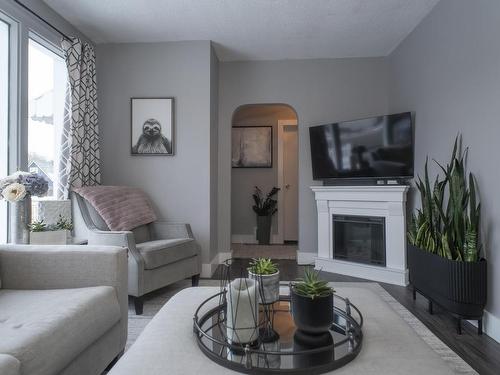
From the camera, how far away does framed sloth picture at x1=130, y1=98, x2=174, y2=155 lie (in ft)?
10.7

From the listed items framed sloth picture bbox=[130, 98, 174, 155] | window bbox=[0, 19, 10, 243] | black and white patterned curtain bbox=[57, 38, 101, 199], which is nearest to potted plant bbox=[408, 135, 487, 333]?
framed sloth picture bbox=[130, 98, 174, 155]

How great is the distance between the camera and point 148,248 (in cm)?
238

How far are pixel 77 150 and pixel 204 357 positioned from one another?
266 centimetres

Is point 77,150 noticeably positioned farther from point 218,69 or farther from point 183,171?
point 218,69

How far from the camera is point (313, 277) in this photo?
3.48 feet

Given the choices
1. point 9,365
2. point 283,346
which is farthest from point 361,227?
point 9,365

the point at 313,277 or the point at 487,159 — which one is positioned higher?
the point at 487,159

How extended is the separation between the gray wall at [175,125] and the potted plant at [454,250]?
202cm

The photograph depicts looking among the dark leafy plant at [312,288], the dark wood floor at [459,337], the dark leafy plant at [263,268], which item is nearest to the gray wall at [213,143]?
the dark wood floor at [459,337]

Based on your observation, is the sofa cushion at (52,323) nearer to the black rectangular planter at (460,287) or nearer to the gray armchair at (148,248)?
the gray armchair at (148,248)

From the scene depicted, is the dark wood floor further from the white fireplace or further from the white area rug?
the white area rug

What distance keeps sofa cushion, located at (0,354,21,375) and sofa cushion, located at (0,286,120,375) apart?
0.03 m

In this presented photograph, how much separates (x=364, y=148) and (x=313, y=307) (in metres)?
2.67

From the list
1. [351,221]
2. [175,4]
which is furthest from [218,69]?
[351,221]
